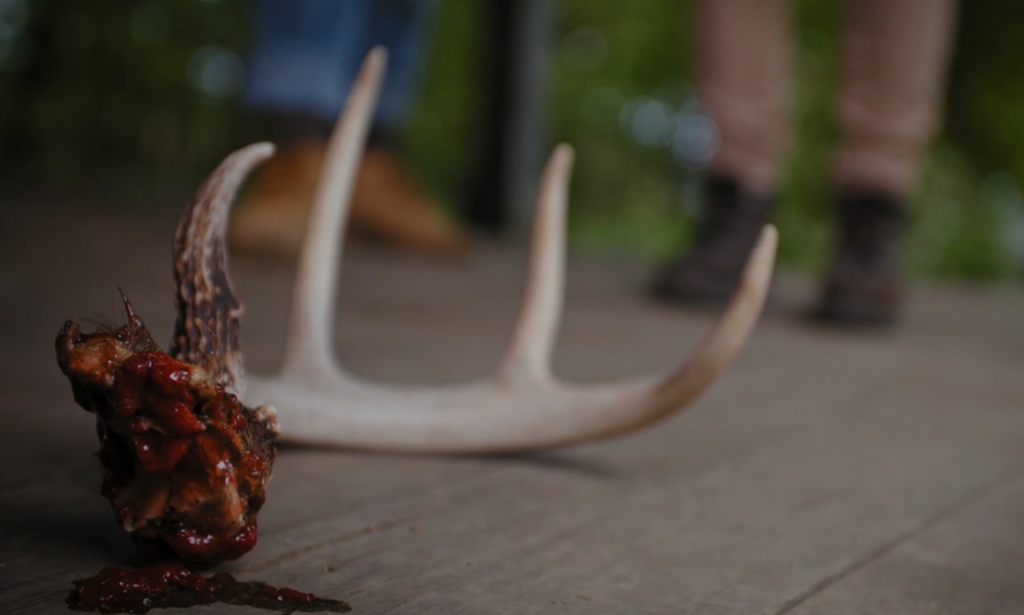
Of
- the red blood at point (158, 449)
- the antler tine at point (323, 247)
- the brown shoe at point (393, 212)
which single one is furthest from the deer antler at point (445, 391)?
the brown shoe at point (393, 212)

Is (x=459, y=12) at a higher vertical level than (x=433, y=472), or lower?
higher

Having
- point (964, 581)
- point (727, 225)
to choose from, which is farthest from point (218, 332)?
point (727, 225)

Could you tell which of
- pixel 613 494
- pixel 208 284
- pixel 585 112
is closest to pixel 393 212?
pixel 613 494

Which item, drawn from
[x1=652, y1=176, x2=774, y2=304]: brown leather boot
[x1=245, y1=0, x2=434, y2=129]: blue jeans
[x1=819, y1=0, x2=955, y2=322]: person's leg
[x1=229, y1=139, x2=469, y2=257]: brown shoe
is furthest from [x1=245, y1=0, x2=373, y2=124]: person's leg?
[x1=819, y1=0, x2=955, y2=322]: person's leg

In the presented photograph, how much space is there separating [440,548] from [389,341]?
101cm

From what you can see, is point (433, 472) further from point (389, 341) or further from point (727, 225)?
point (727, 225)

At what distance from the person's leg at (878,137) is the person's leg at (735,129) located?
16cm

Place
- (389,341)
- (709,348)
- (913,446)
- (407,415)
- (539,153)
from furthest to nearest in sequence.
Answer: (539,153) < (389,341) < (913,446) < (407,415) < (709,348)

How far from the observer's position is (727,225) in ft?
8.23

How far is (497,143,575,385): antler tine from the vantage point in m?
1.10

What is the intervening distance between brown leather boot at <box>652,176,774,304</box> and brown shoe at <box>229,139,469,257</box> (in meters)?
0.88

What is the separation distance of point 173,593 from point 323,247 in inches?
17.2

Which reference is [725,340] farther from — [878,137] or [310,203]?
[310,203]

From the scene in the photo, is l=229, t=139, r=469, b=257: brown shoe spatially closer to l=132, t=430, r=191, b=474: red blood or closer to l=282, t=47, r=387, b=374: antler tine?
l=282, t=47, r=387, b=374: antler tine
